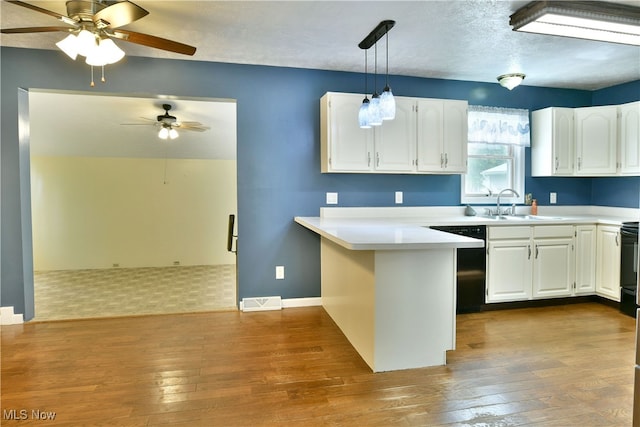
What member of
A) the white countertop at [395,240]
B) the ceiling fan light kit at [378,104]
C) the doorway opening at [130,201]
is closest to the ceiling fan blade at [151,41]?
the ceiling fan light kit at [378,104]

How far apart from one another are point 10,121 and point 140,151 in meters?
2.53

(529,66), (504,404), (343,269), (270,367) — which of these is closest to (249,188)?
(343,269)

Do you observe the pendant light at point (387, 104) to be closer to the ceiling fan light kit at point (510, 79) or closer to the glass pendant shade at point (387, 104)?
the glass pendant shade at point (387, 104)

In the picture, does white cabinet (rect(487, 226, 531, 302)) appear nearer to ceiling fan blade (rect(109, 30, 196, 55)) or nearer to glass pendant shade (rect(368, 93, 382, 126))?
glass pendant shade (rect(368, 93, 382, 126))

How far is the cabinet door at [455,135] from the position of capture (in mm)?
3824

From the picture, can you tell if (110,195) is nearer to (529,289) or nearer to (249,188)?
(249,188)

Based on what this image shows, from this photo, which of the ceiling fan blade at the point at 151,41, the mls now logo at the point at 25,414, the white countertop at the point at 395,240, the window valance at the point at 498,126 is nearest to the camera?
the mls now logo at the point at 25,414

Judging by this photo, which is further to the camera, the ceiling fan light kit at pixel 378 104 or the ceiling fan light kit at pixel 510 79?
the ceiling fan light kit at pixel 510 79

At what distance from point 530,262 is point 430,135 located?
156 cm

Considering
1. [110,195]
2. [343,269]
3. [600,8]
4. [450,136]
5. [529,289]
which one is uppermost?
[600,8]

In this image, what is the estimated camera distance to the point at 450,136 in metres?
3.84

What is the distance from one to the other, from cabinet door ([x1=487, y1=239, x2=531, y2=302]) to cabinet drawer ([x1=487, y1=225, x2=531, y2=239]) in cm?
4

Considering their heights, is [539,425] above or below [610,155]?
below

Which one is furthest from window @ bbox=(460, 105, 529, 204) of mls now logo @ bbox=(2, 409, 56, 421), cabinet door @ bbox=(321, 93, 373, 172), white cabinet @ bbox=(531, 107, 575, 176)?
mls now logo @ bbox=(2, 409, 56, 421)
